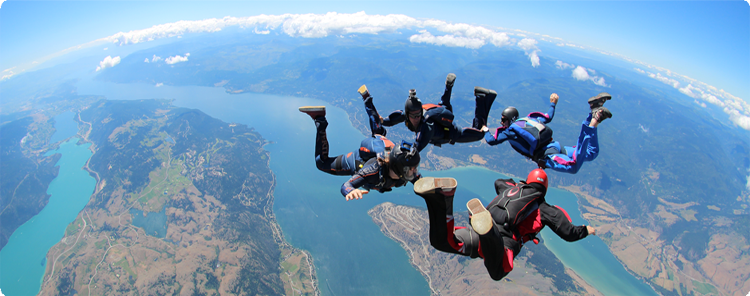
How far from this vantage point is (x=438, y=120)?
589 cm

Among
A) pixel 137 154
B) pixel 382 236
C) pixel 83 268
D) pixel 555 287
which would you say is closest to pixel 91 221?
pixel 83 268

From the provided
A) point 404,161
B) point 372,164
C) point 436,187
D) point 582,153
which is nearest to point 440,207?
point 436,187

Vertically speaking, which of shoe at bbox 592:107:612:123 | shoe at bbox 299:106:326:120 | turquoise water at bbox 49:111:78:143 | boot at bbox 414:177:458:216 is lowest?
turquoise water at bbox 49:111:78:143

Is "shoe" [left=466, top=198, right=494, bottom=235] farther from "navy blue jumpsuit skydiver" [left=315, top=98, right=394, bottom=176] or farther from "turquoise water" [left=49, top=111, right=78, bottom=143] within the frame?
"turquoise water" [left=49, top=111, right=78, bottom=143]

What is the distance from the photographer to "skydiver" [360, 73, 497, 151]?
220 inches

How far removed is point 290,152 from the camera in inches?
3738

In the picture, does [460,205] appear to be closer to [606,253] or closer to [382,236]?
[382,236]

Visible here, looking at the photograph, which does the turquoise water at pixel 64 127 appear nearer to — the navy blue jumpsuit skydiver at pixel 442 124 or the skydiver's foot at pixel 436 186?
the navy blue jumpsuit skydiver at pixel 442 124

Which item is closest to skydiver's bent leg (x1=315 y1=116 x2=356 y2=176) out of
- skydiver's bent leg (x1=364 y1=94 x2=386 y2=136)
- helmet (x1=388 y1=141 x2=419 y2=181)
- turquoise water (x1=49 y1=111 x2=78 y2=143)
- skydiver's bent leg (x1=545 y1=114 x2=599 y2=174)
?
skydiver's bent leg (x1=364 y1=94 x2=386 y2=136)

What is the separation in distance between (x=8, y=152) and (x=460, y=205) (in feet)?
614

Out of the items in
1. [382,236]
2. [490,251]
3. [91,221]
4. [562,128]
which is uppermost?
[490,251]

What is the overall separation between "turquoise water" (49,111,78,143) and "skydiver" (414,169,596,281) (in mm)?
190524

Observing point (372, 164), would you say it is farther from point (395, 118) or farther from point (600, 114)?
point (600, 114)

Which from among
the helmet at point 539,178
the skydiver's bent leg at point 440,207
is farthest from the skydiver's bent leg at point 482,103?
the skydiver's bent leg at point 440,207
